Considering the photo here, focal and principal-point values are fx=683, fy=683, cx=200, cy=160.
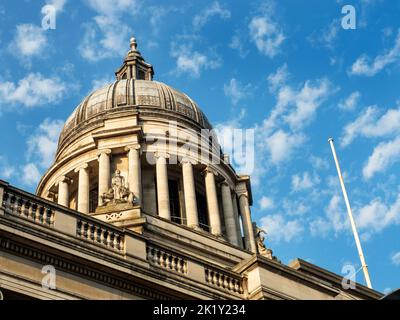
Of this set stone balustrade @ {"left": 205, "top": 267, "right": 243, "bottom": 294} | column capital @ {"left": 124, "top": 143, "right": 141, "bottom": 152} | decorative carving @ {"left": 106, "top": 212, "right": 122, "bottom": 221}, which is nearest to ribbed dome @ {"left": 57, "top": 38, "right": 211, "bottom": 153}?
column capital @ {"left": 124, "top": 143, "right": 141, "bottom": 152}

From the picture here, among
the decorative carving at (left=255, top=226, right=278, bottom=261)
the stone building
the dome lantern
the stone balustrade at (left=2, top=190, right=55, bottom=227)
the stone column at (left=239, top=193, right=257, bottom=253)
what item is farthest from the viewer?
the dome lantern

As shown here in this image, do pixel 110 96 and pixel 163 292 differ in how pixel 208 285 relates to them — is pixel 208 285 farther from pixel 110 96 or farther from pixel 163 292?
pixel 110 96

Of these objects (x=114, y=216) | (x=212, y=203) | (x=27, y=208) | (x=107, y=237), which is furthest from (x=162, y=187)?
(x=27, y=208)

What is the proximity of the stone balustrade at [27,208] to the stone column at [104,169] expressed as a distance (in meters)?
19.5

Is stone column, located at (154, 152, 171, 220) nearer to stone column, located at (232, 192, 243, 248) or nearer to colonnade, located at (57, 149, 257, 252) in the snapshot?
colonnade, located at (57, 149, 257, 252)

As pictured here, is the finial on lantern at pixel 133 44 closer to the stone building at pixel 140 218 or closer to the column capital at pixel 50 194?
the stone building at pixel 140 218

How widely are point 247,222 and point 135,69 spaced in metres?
15.7

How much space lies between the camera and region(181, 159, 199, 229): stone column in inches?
1428

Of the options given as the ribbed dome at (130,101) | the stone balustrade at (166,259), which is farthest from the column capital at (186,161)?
the stone balustrade at (166,259)

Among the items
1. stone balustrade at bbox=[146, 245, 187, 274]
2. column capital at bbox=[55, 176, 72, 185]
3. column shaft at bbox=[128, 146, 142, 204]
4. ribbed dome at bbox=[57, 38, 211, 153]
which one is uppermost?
ribbed dome at bbox=[57, 38, 211, 153]

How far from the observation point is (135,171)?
121ft

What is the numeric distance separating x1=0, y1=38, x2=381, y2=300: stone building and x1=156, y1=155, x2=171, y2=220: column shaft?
0.27 ft

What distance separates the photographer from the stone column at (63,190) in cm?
3922
